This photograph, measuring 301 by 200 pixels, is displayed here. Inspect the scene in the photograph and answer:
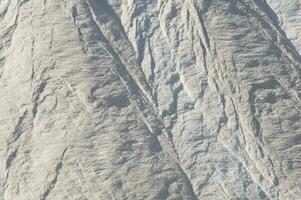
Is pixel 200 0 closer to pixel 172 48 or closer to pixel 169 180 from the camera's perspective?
pixel 172 48

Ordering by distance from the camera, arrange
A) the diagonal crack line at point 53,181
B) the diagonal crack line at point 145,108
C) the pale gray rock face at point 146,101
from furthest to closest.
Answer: the diagonal crack line at point 145,108
the pale gray rock face at point 146,101
the diagonal crack line at point 53,181

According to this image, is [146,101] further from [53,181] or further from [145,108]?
[53,181]

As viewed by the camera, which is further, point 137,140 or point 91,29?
point 91,29

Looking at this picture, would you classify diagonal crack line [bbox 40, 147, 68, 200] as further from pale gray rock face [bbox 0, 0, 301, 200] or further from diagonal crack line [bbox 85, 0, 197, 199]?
diagonal crack line [bbox 85, 0, 197, 199]

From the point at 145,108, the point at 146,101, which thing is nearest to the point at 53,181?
the point at 145,108

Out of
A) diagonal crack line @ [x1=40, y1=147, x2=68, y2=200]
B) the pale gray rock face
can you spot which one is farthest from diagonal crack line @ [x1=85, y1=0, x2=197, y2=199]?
diagonal crack line @ [x1=40, y1=147, x2=68, y2=200]

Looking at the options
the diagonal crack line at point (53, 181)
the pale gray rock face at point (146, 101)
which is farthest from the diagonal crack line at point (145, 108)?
the diagonal crack line at point (53, 181)

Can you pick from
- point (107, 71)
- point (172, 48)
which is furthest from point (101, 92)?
point (172, 48)

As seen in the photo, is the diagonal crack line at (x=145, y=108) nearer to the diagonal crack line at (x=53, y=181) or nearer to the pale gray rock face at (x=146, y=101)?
the pale gray rock face at (x=146, y=101)

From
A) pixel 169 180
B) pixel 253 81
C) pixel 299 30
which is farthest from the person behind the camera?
pixel 299 30
